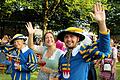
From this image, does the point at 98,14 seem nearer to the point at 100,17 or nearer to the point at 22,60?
the point at 100,17

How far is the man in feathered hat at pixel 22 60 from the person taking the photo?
21.7 ft

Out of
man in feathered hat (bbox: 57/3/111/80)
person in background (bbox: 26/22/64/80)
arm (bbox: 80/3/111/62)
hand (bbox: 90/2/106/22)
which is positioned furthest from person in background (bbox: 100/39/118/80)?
hand (bbox: 90/2/106/22)

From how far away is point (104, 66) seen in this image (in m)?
9.73

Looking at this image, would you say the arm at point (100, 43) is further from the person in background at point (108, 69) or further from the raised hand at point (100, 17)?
the person in background at point (108, 69)

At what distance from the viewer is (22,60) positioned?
6.68 m

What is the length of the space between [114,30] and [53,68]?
41340 mm

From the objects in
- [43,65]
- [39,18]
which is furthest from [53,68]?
[39,18]

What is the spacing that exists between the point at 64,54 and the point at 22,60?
1.81 metres

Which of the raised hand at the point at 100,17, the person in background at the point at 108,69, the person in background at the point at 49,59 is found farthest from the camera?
the person in background at the point at 108,69

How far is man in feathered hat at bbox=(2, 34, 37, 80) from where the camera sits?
261 inches

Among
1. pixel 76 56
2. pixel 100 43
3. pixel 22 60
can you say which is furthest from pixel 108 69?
pixel 100 43

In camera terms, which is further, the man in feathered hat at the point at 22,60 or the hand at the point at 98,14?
the man in feathered hat at the point at 22,60

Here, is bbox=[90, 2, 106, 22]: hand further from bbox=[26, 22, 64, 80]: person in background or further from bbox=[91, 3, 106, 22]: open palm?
bbox=[26, 22, 64, 80]: person in background

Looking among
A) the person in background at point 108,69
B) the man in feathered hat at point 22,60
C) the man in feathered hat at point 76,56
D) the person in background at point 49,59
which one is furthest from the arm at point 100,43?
the person in background at point 108,69
